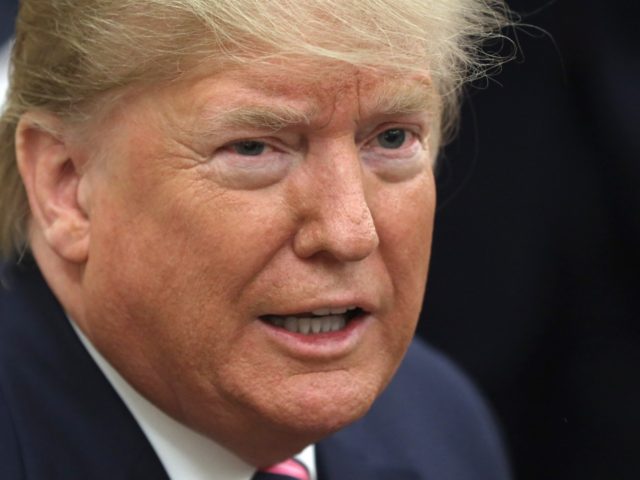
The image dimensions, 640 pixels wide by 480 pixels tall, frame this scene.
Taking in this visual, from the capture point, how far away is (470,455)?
10.3 feet

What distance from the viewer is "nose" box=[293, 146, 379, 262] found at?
7.64 ft

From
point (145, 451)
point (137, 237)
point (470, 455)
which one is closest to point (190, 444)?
point (145, 451)

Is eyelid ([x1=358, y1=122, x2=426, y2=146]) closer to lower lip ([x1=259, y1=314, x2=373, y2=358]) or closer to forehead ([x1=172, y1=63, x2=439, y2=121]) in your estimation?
forehead ([x1=172, y1=63, x2=439, y2=121])

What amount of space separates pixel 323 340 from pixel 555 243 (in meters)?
1.74

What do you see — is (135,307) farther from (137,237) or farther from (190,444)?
(190,444)

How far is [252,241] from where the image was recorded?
234cm

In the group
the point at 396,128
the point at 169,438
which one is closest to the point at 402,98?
the point at 396,128

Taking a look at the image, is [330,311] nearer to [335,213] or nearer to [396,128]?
[335,213]

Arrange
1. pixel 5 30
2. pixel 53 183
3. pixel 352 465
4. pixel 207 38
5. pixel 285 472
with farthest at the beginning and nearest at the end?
pixel 5 30 < pixel 352 465 < pixel 285 472 < pixel 53 183 < pixel 207 38

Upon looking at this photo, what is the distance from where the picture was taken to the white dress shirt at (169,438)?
102 inches

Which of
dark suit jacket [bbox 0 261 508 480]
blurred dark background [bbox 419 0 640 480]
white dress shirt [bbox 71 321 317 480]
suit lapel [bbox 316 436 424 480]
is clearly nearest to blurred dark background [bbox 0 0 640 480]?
blurred dark background [bbox 419 0 640 480]

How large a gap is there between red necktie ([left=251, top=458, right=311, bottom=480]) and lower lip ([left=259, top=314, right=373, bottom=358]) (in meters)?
0.35

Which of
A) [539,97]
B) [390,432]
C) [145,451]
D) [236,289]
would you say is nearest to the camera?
[236,289]

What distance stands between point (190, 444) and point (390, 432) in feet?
1.95
